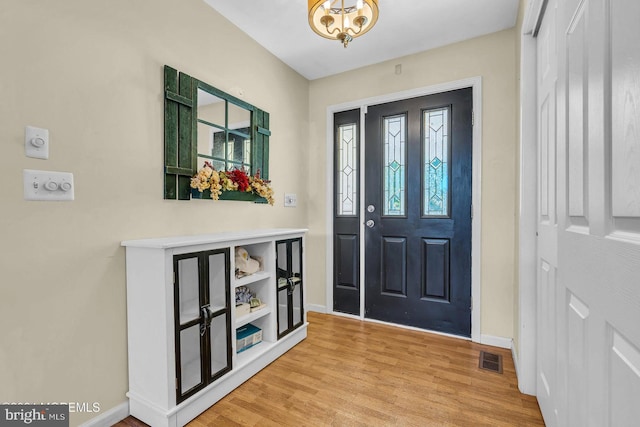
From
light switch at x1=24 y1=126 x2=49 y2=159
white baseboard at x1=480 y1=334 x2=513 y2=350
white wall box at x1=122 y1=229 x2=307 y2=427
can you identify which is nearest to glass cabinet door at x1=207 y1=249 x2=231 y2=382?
white wall box at x1=122 y1=229 x2=307 y2=427

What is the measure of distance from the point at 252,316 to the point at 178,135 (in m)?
1.26

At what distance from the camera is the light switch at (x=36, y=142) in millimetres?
1223

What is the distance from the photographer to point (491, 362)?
2.05m

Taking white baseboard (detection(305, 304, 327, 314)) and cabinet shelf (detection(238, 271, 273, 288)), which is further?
white baseboard (detection(305, 304, 327, 314))

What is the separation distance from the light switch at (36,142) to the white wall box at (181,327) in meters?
0.53

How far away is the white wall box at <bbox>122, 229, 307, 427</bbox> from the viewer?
1.41 metres

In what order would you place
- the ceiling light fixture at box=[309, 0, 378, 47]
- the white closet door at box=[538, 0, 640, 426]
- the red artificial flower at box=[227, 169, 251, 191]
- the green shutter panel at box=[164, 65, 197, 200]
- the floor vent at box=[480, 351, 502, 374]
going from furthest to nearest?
the red artificial flower at box=[227, 169, 251, 191], the floor vent at box=[480, 351, 502, 374], the green shutter panel at box=[164, 65, 197, 200], the ceiling light fixture at box=[309, 0, 378, 47], the white closet door at box=[538, 0, 640, 426]

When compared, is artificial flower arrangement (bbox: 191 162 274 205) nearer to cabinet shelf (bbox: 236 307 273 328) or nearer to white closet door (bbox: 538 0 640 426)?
cabinet shelf (bbox: 236 307 273 328)

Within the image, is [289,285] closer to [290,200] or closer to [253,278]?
[253,278]

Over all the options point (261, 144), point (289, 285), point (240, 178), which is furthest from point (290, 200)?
point (289, 285)

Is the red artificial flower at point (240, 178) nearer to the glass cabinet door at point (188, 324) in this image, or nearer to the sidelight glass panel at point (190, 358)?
the glass cabinet door at point (188, 324)

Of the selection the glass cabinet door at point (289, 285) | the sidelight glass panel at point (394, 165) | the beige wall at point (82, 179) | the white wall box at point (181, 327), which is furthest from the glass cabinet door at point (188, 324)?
the sidelight glass panel at point (394, 165)

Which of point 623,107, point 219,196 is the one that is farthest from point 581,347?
point 219,196

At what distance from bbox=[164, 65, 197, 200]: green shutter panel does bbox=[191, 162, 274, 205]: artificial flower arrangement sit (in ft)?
0.25
